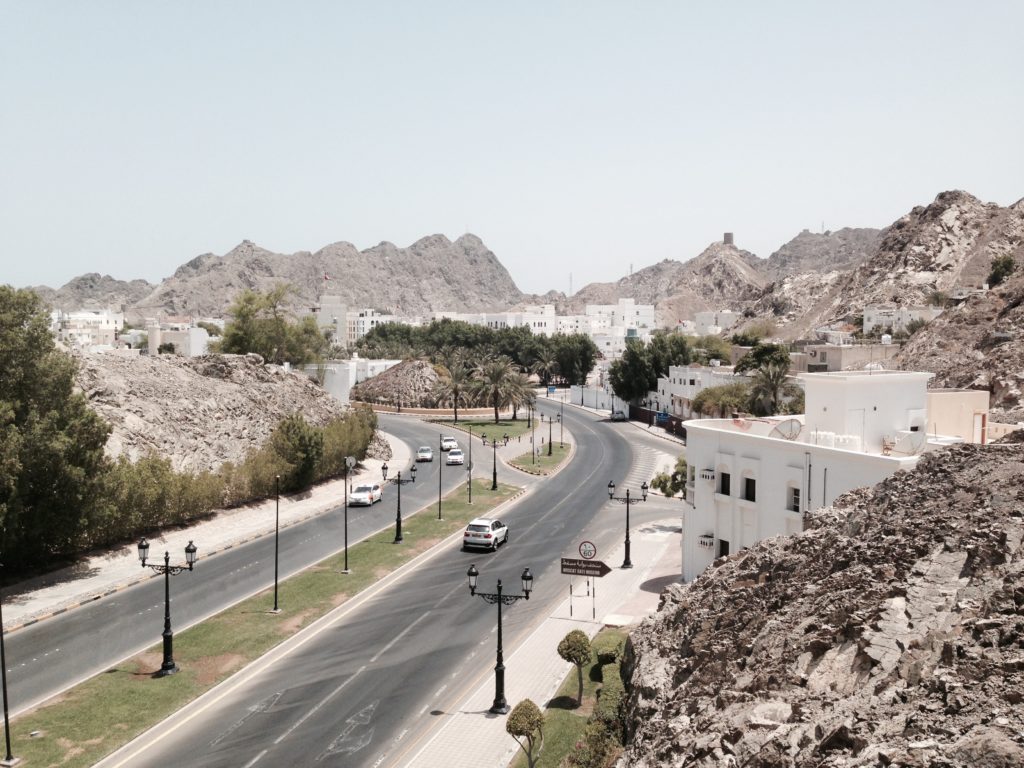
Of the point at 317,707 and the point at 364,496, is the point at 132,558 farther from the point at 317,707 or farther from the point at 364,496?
the point at 317,707

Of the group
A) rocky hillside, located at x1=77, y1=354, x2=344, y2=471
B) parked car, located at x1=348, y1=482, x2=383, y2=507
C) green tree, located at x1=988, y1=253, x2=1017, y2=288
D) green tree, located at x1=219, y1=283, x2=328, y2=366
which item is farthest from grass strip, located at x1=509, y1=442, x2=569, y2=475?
green tree, located at x1=988, y1=253, x2=1017, y2=288

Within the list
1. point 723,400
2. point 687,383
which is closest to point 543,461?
point 723,400

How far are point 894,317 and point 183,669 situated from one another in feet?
327

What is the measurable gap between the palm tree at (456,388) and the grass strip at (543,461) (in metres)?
18.5

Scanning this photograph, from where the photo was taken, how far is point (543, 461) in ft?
207

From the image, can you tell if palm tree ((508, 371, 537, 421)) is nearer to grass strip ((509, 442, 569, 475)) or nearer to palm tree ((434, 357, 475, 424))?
palm tree ((434, 357, 475, 424))

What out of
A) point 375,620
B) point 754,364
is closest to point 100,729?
point 375,620

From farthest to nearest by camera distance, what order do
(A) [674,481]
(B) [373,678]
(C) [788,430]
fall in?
(A) [674,481] → (C) [788,430] → (B) [373,678]

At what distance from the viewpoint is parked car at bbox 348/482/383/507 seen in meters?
46.6

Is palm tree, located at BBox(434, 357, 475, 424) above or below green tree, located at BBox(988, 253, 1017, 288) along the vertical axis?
below

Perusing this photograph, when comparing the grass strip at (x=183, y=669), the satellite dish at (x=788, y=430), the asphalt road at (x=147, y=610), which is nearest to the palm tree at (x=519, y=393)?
the asphalt road at (x=147, y=610)

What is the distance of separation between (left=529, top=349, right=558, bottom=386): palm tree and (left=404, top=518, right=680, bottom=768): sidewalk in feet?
277

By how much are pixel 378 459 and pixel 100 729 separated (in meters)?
41.2

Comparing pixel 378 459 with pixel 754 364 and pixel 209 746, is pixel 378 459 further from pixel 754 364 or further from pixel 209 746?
pixel 209 746
